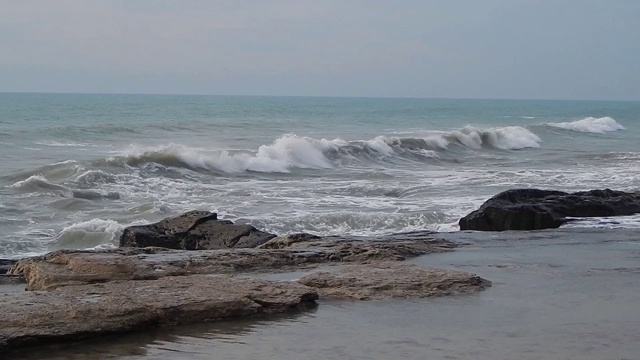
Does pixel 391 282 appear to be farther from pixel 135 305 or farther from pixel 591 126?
pixel 591 126

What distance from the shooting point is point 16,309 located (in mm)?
5898

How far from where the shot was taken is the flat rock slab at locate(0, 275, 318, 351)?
5715 mm

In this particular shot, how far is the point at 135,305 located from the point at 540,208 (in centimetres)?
853

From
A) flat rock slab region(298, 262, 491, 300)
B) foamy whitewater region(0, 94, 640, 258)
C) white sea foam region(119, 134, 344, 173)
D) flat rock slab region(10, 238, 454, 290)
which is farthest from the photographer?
white sea foam region(119, 134, 344, 173)

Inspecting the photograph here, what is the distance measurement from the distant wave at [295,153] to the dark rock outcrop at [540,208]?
45.3 ft

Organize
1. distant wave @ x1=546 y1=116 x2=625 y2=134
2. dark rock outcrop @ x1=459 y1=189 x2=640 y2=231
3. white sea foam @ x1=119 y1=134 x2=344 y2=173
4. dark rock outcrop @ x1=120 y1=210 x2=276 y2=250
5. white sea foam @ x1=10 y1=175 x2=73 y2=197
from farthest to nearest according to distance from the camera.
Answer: distant wave @ x1=546 y1=116 x2=625 y2=134 < white sea foam @ x1=119 y1=134 x2=344 y2=173 < white sea foam @ x1=10 y1=175 x2=73 y2=197 < dark rock outcrop @ x1=459 y1=189 x2=640 y2=231 < dark rock outcrop @ x1=120 y1=210 x2=276 y2=250

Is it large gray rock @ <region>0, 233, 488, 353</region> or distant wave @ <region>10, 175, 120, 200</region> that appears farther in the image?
distant wave @ <region>10, 175, 120, 200</region>

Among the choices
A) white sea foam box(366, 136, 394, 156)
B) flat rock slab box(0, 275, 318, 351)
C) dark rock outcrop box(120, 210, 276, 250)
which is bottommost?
white sea foam box(366, 136, 394, 156)

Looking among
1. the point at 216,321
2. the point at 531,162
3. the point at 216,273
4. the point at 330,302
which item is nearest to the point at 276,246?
the point at 216,273

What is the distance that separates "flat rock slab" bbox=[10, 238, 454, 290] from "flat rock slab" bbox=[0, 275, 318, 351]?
483mm

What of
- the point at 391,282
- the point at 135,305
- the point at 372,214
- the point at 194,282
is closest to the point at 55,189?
the point at 372,214

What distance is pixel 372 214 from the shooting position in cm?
1631

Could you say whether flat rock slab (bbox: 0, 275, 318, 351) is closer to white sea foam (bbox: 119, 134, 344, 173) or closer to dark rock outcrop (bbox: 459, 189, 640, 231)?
dark rock outcrop (bbox: 459, 189, 640, 231)

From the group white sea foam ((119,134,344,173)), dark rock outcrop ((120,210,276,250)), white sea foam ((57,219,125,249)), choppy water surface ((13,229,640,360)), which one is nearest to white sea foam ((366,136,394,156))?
white sea foam ((119,134,344,173))
